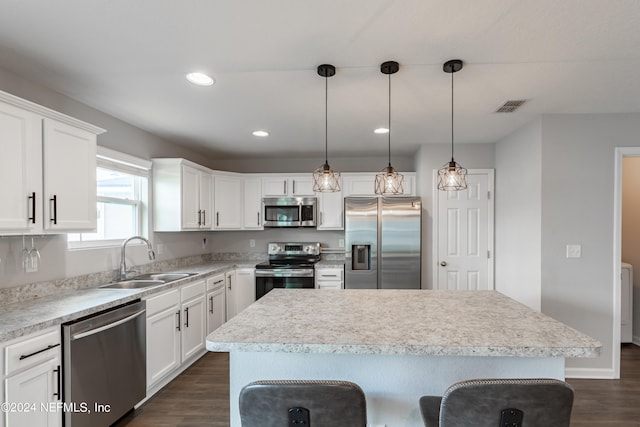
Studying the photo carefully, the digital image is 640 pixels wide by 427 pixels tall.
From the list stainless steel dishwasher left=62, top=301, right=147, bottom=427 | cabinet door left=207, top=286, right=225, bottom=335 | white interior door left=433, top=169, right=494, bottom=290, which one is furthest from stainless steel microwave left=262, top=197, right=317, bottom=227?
stainless steel dishwasher left=62, top=301, right=147, bottom=427

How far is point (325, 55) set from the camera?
6.29 ft

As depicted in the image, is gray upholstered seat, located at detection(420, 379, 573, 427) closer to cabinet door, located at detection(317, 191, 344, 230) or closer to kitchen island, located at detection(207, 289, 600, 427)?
kitchen island, located at detection(207, 289, 600, 427)

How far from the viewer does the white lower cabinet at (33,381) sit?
5.05ft

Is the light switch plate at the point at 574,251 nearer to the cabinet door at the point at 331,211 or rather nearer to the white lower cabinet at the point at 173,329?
the cabinet door at the point at 331,211

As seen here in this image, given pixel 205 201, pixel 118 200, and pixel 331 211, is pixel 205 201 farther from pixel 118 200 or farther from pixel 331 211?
pixel 331 211

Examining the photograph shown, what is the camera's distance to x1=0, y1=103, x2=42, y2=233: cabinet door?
1.75 meters

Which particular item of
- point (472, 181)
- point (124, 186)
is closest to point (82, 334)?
point (124, 186)

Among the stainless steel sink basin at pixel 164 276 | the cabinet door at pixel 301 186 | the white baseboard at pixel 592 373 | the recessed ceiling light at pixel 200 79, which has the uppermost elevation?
the recessed ceiling light at pixel 200 79

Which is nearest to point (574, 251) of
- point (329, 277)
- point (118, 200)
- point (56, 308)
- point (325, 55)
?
point (329, 277)

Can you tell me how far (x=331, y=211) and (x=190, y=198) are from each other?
1862 mm

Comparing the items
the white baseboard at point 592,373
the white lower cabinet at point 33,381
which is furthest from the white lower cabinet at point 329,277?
A: the white lower cabinet at point 33,381

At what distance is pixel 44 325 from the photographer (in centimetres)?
168

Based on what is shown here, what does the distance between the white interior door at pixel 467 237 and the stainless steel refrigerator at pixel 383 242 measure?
15.1 inches

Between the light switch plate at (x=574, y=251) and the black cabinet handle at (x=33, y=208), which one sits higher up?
the black cabinet handle at (x=33, y=208)
